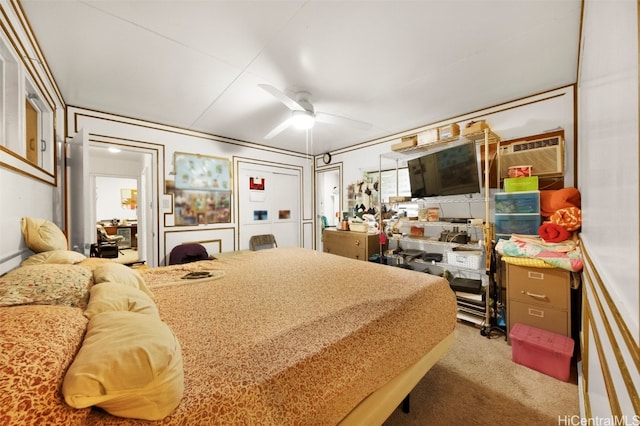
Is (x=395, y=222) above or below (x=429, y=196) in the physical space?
below

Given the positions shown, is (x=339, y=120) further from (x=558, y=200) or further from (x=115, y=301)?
(x=115, y=301)

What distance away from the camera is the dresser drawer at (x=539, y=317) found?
1978mm

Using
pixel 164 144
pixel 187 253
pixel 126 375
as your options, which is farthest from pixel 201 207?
pixel 126 375

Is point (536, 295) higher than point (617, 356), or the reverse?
point (617, 356)

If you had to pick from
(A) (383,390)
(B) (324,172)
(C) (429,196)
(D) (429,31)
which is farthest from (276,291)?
(B) (324,172)

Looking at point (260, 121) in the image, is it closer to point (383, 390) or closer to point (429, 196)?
point (429, 196)

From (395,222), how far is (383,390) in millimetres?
2747

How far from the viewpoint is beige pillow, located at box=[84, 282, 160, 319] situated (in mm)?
903

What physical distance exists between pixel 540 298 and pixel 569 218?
2.48 ft

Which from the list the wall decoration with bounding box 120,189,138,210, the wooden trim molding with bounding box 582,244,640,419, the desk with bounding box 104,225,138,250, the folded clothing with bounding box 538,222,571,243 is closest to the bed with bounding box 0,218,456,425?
the wooden trim molding with bounding box 582,244,640,419

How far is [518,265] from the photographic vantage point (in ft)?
7.20

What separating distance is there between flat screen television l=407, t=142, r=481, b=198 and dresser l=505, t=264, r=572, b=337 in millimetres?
1011

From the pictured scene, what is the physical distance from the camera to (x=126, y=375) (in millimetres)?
582

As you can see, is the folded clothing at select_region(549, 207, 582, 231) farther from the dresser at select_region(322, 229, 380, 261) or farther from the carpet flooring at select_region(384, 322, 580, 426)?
the dresser at select_region(322, 229, 380, 261)
